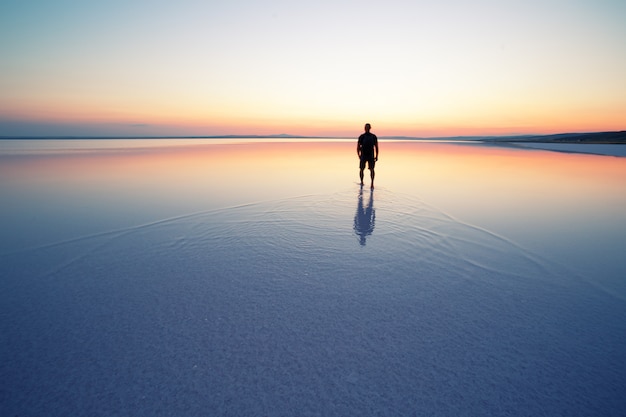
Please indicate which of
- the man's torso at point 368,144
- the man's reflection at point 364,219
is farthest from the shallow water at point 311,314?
the man's torso at point 368,144

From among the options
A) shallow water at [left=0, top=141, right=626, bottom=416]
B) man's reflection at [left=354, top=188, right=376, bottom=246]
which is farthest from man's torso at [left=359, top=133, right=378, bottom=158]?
shallow water at [left=0, top=141, right=626, bottom=416]

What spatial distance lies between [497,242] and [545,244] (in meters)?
0.88

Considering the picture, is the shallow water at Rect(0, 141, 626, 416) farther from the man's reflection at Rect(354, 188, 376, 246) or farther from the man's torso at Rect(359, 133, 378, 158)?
the man's torso at Rect(359, 133, 378, 158)

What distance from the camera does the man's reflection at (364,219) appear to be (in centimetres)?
637

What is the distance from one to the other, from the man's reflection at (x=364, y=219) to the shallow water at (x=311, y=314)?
7 centimetres

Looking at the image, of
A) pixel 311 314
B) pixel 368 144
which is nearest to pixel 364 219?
pixel 311 314

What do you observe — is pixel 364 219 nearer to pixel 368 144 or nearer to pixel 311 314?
pixel 311 314

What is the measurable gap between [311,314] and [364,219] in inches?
172

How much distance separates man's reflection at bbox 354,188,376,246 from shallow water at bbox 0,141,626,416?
0.24 ft

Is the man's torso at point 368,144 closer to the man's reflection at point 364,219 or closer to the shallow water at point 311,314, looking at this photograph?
the man's reflection at point 364,219

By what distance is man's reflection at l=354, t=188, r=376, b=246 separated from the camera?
6367mm

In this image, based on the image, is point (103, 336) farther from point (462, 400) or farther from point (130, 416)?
point (462, 400)

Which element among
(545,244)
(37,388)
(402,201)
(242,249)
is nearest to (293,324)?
(37,388)

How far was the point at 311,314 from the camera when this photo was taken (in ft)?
11.2
